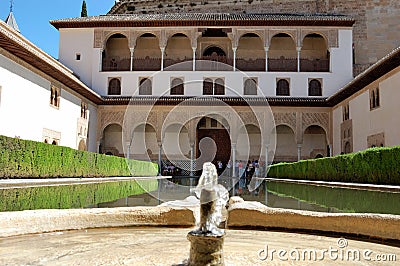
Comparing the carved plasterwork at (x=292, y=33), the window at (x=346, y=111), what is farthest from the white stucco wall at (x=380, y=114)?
the carved plasterwork at (x=292, y=33)

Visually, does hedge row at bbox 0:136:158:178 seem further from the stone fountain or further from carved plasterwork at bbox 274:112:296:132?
carved plasterwork at bbox 274:112:296:132

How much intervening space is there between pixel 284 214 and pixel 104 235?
79.2 inches

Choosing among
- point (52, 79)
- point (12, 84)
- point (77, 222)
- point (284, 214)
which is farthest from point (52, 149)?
point (284, 214)

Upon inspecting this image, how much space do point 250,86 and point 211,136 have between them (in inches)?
165

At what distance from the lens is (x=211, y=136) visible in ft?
86.1

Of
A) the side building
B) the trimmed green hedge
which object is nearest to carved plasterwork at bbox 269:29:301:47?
the trimmed green hedge

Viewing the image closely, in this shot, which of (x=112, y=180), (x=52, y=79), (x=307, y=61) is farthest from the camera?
(x=307, y=61)

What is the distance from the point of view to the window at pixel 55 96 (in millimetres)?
17844

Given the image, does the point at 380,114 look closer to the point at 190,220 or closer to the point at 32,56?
the point at 32,56

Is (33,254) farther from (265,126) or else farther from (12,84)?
(265,126)

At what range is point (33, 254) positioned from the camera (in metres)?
3.37

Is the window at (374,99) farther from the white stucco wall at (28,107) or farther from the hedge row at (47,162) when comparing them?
the white stucco wall at (28,107)

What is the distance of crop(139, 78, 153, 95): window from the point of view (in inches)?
965

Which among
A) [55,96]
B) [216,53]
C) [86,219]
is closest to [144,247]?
[86,219]
